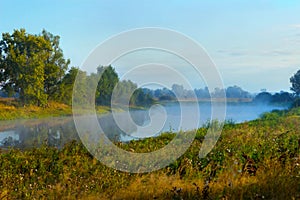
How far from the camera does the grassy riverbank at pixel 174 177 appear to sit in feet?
13.3

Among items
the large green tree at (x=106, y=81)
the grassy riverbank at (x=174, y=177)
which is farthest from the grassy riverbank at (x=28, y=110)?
the grassy riverbank at (x=174, y=177)

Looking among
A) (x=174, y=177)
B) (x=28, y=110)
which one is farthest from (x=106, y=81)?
(x=28, y=110)

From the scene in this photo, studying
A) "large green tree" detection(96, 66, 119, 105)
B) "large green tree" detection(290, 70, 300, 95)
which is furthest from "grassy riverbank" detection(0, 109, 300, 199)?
"large green tree" detection(290, 70, 300, 95)

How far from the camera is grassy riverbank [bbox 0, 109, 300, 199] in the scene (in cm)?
405

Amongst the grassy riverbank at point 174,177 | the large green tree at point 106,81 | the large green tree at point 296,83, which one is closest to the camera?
the grassy riverbank at point 174,177

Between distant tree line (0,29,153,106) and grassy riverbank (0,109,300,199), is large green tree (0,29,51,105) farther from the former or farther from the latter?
grassy riverbank (0,109,300,199)

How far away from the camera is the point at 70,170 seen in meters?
Answer: 5.97

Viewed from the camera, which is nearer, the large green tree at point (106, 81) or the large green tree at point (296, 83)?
the large green tree at point (106, 81)

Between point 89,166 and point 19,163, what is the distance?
56.1 inches

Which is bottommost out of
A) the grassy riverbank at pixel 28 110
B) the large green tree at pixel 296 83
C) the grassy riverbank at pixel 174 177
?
the grassy riverbank at pixel 174 177

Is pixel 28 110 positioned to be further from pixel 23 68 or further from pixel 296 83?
pixel 296 83

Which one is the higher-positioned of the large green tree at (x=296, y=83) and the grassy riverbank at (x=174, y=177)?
the large green tree at (x=296, y=83)

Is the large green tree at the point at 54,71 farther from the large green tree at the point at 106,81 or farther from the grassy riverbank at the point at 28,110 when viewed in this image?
the large green tree at the point at 106,81

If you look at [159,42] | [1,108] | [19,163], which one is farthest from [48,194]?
[1,108]
